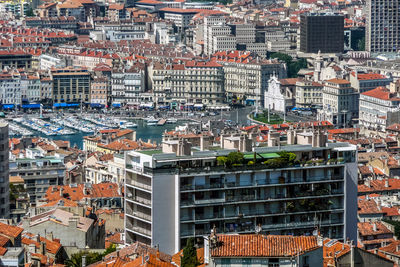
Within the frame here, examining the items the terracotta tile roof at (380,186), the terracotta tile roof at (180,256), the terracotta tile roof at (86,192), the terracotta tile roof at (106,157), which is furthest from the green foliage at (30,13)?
the terracotta tile roof at (180,256)

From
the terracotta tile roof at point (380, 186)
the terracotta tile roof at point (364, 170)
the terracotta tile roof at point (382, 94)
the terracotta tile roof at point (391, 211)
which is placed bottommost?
the terracotta tile roof at point (382, 94)

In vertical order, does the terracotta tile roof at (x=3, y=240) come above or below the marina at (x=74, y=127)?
above

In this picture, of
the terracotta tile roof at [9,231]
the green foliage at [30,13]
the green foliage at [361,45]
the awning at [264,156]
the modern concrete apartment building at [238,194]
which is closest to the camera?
the terracotta tile roof at [9,231]

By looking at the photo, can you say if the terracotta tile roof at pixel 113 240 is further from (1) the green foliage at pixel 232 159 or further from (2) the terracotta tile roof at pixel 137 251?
(2) the terracotta tile roof at pixel 137 251

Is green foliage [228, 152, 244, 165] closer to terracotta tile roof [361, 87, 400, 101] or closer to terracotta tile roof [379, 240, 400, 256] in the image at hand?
terracotta tile roof [379, 240, 400, 256]

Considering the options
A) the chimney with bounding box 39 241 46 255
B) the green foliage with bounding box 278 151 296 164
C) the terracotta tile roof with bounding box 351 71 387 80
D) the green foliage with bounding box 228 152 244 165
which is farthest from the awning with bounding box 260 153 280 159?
the terracotta tile roof with bounding box 351 71 387 80

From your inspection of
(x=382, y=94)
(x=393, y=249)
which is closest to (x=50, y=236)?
(x=393, y=249)
